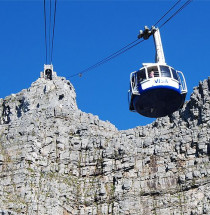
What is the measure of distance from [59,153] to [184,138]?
53.6 feet

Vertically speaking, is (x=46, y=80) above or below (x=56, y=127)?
above

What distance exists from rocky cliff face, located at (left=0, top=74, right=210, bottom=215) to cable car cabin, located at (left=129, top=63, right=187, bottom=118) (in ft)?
90.8

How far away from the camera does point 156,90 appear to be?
35.9m

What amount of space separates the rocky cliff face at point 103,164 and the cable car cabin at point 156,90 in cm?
2766

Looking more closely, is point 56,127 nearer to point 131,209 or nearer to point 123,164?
point 123,164

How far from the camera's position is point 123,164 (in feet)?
234

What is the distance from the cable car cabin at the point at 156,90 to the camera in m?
35.9

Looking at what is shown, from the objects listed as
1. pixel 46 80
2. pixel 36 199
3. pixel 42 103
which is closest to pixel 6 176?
pixel 36 199

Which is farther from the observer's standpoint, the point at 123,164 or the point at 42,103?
the point at 42,103

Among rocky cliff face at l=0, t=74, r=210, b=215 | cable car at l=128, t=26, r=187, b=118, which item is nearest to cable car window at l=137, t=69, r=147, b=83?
cable car at l=128, t=26, r=187, b=118

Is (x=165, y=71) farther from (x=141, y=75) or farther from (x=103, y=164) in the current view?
(x=103, y=164)

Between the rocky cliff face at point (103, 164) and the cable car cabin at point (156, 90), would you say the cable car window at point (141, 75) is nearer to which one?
the cable car cabin at point (156, 90)

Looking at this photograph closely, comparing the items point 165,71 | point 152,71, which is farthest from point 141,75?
point 165,71

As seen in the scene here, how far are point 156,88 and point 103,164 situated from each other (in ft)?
125
